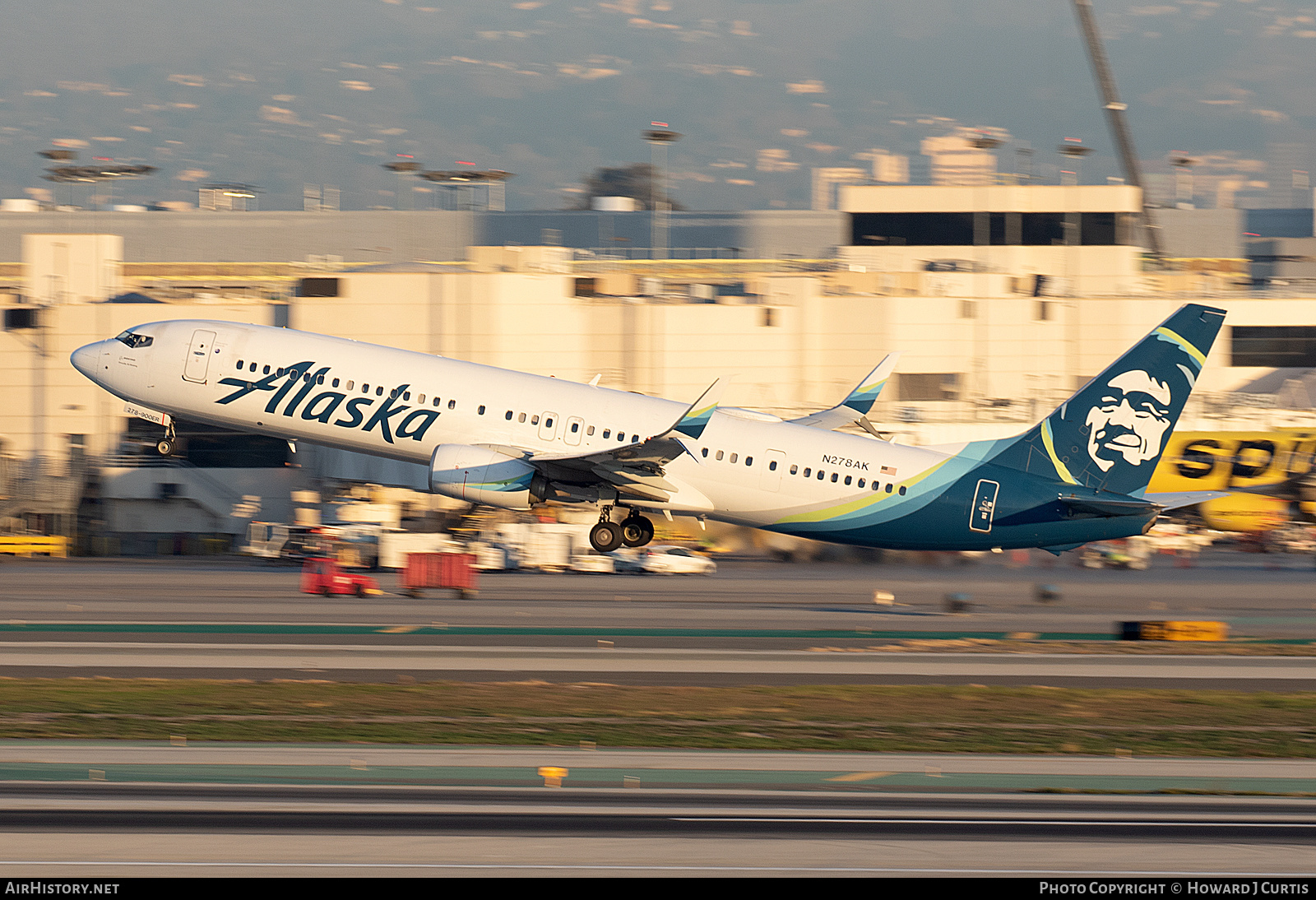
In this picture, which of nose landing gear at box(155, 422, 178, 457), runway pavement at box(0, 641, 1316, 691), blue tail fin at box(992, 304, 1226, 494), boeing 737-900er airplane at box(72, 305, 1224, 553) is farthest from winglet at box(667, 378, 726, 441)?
nose landing gear at box(155, 422, 178, 457)

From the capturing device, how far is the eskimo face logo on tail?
4216 cm

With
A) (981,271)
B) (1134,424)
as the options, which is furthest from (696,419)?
(981,271)

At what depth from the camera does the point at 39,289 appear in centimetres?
7744

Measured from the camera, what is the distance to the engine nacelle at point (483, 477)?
4109cm

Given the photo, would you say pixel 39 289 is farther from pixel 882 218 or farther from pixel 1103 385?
pixel 1103 385

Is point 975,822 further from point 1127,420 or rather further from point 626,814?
point 1127,420

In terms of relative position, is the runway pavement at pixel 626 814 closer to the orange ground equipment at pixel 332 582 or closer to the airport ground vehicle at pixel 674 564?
the orange ground equipment at pixel 332 582

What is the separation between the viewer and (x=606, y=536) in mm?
43781

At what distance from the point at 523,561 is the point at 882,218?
46.5m

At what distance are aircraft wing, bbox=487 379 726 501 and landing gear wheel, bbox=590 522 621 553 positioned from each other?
1375mm

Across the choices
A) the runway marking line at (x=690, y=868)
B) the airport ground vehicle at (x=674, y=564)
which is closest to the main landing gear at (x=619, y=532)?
the airport ground vehicle at (x=674, y=564)

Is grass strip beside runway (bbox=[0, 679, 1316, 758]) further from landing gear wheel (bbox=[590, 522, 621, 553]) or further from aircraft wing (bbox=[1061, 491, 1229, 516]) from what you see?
landing gear wheel (bbox=[590, 522, 621, 553])

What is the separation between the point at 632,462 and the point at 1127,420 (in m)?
15.4
